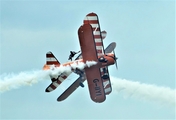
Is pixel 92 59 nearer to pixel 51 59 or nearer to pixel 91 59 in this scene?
pixel 91 59

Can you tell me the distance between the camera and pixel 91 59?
42.0 m

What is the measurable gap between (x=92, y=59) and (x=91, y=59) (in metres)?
0.07

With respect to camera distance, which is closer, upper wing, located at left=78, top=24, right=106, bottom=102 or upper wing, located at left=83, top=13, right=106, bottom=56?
upper wing, located at left=78, top=24, right=106, bottom=102

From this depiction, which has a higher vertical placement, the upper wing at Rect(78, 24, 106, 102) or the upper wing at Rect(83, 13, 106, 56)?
the upper wing at Rect(83, 13, 106, 56)

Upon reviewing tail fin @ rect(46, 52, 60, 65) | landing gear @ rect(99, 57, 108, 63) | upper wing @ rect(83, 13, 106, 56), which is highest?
upper wing @ rect(83, 13, 106, 56)

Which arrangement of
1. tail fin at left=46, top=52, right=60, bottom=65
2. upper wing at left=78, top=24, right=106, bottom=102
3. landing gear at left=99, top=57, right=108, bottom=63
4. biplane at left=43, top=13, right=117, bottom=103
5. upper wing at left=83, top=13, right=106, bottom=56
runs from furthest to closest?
tail fin at left=46, top=52, right=60, bottom=65, landing gear at left=99, top=57, right=108, bottom=63, upper wing at left=83, top=13, right=106, bottom=56, biplane at left=43, top=13, right=117, bottom=103, upper wing at left=78, top=24, right=106, bottom=102

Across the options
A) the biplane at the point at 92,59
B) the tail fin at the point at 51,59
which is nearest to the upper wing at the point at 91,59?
the biplane at the point at 92,59

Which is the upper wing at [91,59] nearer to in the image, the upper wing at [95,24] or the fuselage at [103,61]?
the fuselage at [103,61]

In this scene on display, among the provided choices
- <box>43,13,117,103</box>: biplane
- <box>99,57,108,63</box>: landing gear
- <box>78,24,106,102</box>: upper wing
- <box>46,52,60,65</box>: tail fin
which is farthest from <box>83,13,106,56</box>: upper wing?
<box>46,52,60,65</box>: tail fin

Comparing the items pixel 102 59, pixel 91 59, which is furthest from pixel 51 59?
pixel 102 59

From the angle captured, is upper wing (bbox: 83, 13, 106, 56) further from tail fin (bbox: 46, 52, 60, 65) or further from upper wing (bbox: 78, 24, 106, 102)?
tail fin (bbox: 46, 52, 60, 65)

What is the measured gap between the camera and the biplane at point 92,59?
41.4 m

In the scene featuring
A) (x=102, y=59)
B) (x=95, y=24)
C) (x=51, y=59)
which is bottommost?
(x=102, y=59)

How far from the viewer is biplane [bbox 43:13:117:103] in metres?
41.4
